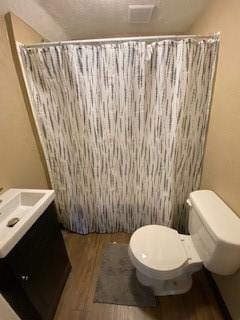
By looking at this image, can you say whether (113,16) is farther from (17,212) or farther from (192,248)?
(192,248)

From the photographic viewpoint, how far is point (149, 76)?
1.30 meters

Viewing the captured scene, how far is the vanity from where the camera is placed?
905 millimetres

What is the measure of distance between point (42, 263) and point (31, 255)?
0.52ft

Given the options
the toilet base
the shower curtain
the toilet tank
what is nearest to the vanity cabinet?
the shower curtain

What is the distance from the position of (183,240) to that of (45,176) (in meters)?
1.34

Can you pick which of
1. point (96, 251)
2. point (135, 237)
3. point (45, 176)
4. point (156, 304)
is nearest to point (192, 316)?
point (156, 304)

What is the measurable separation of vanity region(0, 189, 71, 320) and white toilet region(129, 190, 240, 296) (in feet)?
1.81

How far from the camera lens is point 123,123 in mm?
1458

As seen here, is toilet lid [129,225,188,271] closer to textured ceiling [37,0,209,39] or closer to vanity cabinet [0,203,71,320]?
vanity cabinet [0,203,71,320]

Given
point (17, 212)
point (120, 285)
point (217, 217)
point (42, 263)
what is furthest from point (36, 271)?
point (217, 217)

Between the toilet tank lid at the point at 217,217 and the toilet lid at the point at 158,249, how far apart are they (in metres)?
0.27

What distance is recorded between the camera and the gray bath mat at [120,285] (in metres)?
1.35

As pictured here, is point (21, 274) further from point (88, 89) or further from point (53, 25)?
point (53, 25)

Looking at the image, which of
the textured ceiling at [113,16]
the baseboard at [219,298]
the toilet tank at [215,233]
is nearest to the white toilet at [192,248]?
the toilet tank at [215,233]
